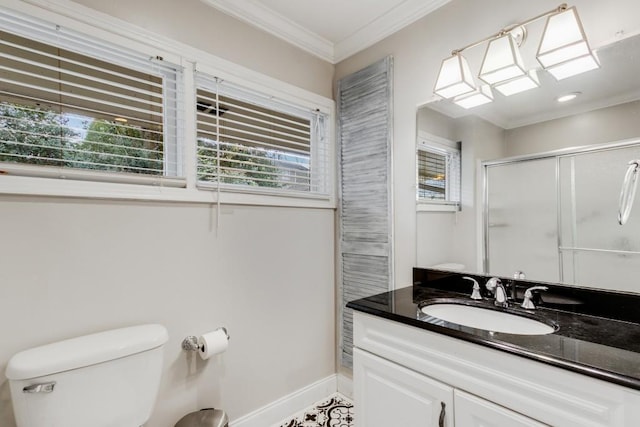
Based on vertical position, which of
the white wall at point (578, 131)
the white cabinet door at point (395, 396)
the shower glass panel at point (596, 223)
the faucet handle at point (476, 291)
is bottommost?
the white cabinet door at point (395, 396)

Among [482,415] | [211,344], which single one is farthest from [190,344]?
[482,415]

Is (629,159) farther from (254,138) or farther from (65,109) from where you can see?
(65,109)

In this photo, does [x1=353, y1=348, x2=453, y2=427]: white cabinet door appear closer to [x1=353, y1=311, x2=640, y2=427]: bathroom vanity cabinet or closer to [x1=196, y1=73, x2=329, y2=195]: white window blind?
[x1=353, y1=311, x2=640, y2=427]: bathroom vanity cabinet

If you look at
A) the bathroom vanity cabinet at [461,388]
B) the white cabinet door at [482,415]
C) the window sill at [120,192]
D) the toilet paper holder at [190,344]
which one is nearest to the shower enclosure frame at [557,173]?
the bathroom vanity cabinet at [461,388]

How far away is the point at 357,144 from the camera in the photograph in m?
2.11

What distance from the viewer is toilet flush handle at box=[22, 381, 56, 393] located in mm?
1013

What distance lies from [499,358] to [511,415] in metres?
0.16

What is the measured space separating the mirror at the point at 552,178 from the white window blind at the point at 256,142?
0.85 metres

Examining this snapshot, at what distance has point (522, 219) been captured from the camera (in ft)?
4.75

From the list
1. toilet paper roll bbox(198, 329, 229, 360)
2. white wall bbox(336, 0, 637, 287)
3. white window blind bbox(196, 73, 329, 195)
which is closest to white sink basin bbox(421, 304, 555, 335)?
white wall bbox(336, 0, 637, 287)

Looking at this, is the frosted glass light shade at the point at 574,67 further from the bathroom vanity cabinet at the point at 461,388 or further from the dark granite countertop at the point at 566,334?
the bathroom vanity cabinet at the point at 461,388

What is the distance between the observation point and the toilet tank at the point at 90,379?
102cm

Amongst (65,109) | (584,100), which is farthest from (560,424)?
(65,109)

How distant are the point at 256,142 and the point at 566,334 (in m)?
1.69
